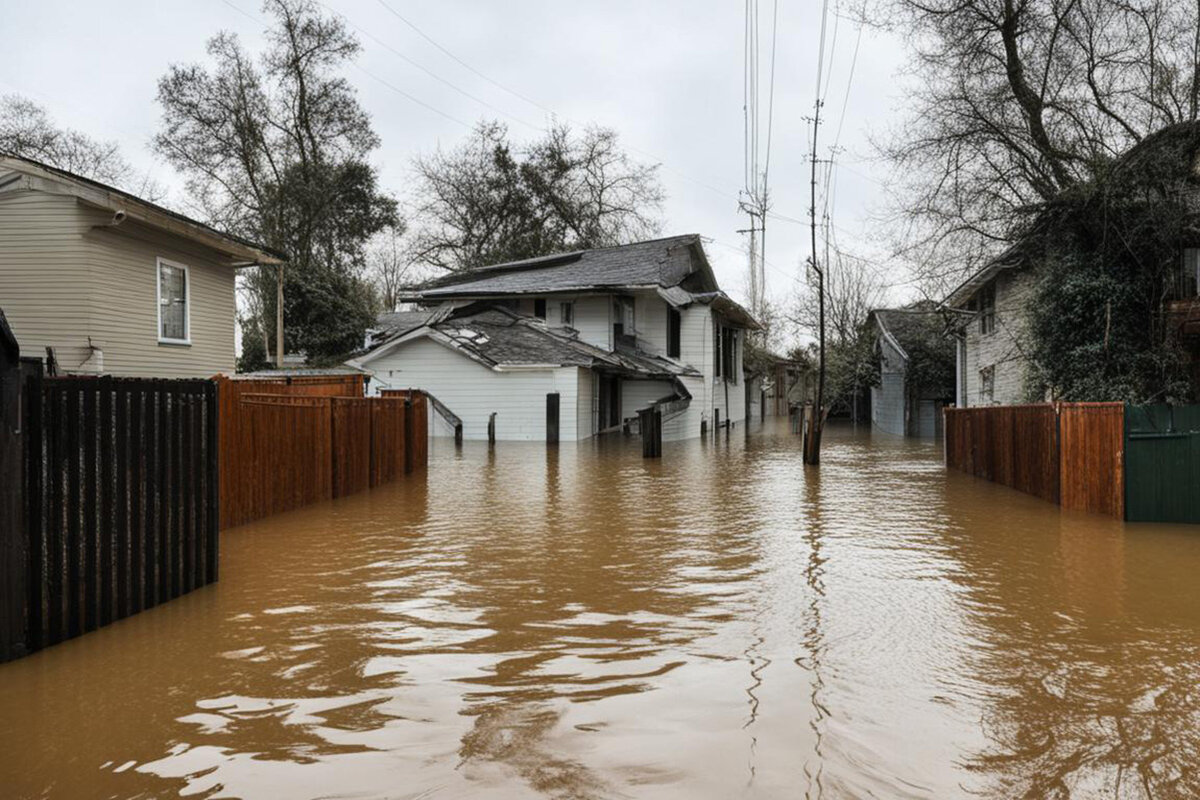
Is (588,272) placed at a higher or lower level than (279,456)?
higher

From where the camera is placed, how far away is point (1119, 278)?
17609mm

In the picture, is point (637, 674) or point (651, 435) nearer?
point (637, 674)

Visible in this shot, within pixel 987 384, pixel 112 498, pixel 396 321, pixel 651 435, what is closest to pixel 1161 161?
pixel 651 435

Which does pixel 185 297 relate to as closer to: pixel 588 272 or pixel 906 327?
pixel 588 272

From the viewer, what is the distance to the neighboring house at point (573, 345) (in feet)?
89.7

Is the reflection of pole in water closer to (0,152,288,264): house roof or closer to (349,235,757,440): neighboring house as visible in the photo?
(0,152,288,264): house roof

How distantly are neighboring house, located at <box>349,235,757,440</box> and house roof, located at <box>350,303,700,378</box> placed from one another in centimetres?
5

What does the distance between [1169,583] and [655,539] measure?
14.6 feet

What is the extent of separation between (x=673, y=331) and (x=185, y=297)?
1904cm

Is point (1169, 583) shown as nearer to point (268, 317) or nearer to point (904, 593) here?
point (904, 593)

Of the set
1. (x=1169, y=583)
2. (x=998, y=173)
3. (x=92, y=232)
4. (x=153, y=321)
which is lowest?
(x=1169, y=583)

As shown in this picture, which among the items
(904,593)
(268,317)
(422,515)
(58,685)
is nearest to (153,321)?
(422,515)

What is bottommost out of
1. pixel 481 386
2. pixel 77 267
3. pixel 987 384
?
pixel 987 384

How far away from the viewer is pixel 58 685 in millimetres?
4312
